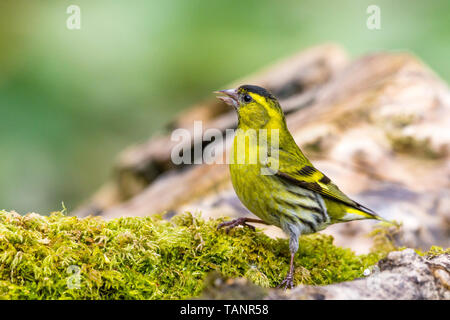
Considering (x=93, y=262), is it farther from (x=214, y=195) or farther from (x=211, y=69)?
(x=211, y=69)

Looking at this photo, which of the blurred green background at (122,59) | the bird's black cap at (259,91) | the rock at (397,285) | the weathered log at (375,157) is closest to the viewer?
the rock at (397,285)

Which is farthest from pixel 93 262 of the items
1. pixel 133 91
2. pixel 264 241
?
pixel 133 91

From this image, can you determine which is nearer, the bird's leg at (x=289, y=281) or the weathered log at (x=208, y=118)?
the bird's leg at (x=289, y=281)

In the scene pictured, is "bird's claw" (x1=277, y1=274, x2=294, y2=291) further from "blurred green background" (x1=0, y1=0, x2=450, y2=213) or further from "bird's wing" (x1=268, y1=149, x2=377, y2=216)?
"blurred green background" (x1=0, y1=0, x2=450, y2=213)

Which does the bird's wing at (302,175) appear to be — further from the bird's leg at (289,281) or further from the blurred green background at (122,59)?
the blurred green background at (122,59)

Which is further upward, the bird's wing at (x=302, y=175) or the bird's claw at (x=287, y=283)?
the bird's wing at (x=302, y=175)
